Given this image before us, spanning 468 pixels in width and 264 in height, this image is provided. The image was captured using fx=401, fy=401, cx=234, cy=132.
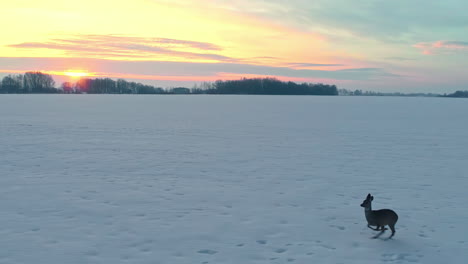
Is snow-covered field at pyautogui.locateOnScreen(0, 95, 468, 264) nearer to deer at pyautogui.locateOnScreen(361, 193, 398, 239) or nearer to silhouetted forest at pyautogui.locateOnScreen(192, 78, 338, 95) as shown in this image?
deer at pyautogui.locateOnScreen(361, 193, 398, 239)

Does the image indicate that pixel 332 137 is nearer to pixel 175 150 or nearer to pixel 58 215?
pixel 175 150

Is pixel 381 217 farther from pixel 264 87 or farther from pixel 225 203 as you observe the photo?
pixel 264 87

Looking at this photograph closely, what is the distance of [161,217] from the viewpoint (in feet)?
21.5

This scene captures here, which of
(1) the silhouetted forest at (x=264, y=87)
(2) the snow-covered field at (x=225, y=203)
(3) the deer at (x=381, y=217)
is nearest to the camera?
(2) the snow-covered field at (x=225, y=203)

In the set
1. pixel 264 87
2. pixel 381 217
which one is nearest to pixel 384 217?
pixel 381 217

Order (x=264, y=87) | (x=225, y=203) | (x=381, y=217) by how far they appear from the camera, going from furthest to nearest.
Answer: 1. (x=264, y=87)
2. (x=225, y=203)
3. (x=381, y=217)

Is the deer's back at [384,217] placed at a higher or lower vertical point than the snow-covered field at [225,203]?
higher

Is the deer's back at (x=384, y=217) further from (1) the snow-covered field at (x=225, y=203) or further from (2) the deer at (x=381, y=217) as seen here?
(1) the snow-covered field at (x=225, y=203)

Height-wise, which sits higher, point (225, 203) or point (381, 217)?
point (381, 217)

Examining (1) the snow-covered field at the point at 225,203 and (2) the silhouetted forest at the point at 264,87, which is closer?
(1) the snow-covered field at the point at 225,203

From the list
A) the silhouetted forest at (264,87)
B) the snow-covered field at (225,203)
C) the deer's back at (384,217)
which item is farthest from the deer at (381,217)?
the silhouetted forest at (264,87)

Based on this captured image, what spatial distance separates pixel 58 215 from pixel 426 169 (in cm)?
899

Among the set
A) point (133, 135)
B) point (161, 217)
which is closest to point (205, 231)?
point (161, 217)

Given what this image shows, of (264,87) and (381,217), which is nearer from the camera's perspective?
(381,217)
